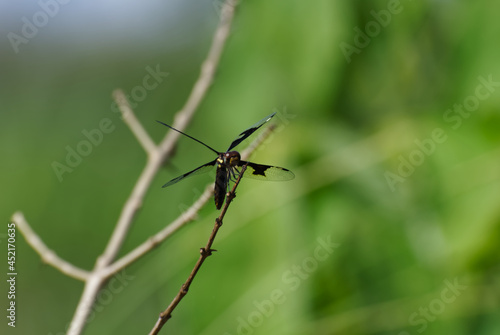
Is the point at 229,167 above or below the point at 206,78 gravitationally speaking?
below

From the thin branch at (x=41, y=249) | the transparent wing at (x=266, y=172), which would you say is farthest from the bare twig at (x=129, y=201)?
the transparent wing at (x=266, y=172)

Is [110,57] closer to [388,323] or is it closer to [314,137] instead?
[314,137]

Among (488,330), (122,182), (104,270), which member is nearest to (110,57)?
(122,182)

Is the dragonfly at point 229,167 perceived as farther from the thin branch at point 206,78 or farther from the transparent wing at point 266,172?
the thin branch at point 206,78

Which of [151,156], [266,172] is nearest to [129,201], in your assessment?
[151,156]

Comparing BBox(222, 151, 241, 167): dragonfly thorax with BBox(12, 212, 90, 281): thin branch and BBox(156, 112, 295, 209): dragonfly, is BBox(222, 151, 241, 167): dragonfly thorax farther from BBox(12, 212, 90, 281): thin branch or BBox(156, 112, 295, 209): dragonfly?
BBox(12, 212, 90, 281): thin branch

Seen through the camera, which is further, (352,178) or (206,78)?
(352,178)

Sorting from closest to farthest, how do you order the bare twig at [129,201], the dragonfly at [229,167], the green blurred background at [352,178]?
the dragonfly at [229,167]
the bare twig at [129,201]
the green blurred background at [352,178]

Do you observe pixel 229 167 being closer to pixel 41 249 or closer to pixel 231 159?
pixel 231 159

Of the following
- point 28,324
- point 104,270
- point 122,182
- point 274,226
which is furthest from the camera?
point 28,324
